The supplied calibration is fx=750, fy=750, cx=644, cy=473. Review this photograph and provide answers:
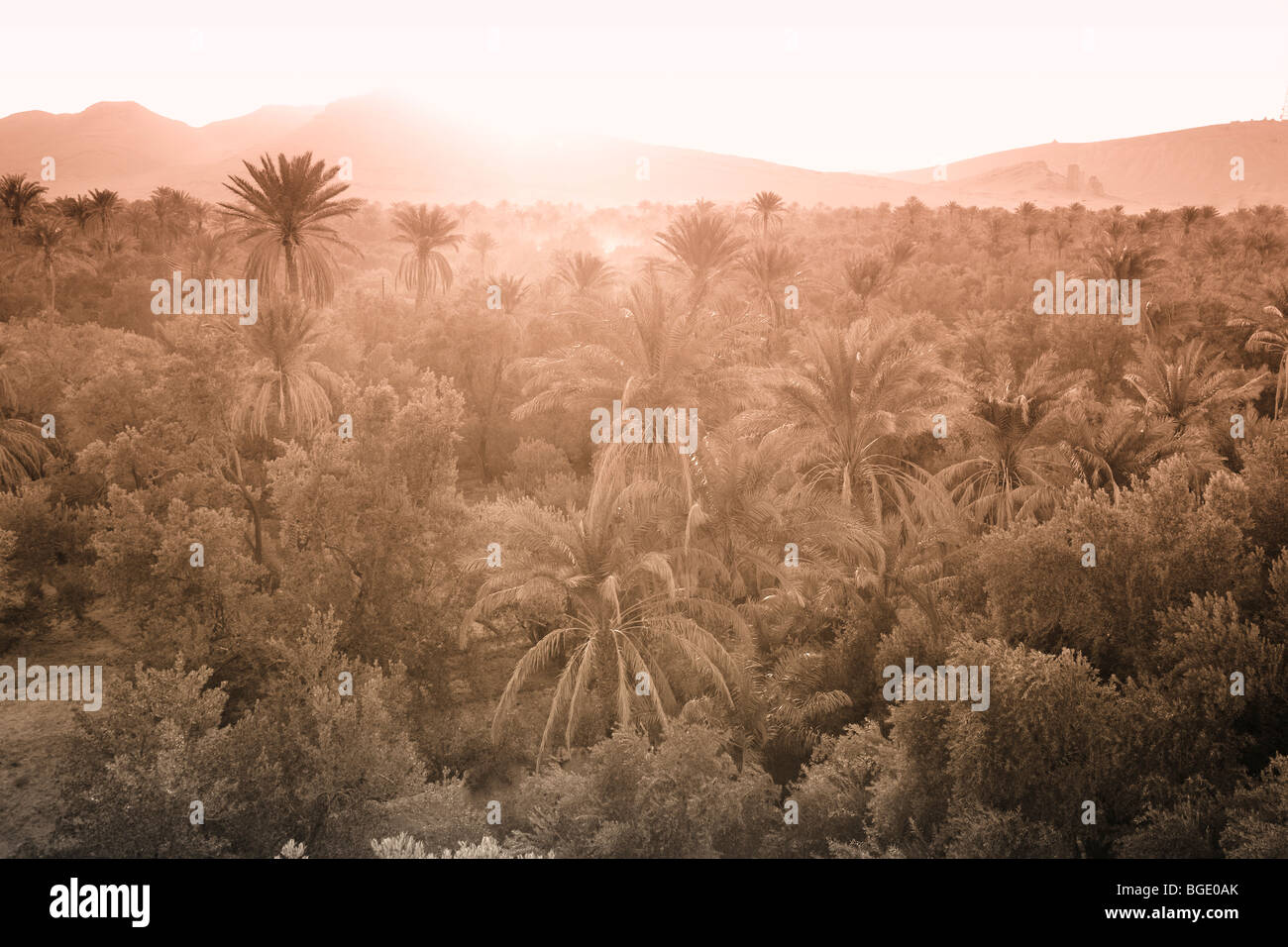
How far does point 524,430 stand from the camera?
94.3 feet

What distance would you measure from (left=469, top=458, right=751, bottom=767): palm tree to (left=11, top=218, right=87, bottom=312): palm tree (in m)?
34.2

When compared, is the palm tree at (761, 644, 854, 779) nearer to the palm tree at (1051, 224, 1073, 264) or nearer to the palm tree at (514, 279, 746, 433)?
the palm tree at (514, 279, 746, 433)

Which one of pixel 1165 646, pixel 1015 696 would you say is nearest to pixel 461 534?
pixel 1015 696

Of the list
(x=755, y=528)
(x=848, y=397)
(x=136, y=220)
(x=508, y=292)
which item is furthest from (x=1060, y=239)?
(x=136, y=220)

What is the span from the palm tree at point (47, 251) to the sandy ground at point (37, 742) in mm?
25326

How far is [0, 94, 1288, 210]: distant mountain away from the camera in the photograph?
5925 inches

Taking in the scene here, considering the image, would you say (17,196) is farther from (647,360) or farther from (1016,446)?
(1016,446)

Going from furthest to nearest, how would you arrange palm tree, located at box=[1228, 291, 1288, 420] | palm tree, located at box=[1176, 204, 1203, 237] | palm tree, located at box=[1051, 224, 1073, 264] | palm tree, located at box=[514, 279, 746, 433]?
palm tree, located at box=[1176, 204, 1203, 237] → palm tree, located at box=[1051, 224, 1073, 264] → palm tree, located at box=[1228, 291, 1288, 420] → palm tree, located at box=[514, 279, 746, 433]

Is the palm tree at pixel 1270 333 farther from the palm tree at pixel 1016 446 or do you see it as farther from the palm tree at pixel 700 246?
the palm tree at pixel 700 246

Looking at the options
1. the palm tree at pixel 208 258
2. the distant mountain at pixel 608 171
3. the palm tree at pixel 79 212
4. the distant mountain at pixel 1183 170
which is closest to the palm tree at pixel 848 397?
the palm tree at pixel 208 258

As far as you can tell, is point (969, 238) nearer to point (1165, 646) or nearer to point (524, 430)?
point (524, 430)

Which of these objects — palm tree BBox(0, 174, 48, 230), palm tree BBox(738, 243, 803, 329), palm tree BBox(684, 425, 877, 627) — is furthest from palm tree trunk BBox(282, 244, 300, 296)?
palm tree BBox(0, 174, 48, 230)
